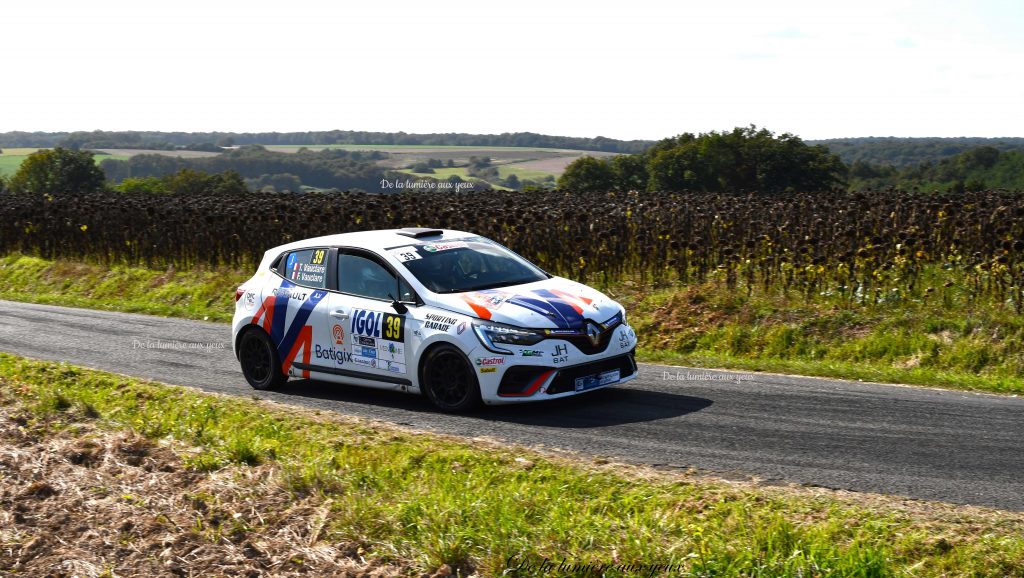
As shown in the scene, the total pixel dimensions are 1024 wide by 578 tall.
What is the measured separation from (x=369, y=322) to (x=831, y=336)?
269 inches

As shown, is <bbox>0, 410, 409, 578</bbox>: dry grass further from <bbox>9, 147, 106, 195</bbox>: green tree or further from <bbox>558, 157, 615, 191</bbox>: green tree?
<bbox>9, 147, 106, 195</bbox>: green tree

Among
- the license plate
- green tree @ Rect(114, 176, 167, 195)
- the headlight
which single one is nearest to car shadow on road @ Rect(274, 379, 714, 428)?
the license plate

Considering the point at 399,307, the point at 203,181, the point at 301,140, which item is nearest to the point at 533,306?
the point at 399,307

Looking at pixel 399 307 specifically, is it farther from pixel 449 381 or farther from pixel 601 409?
pixel 601 409

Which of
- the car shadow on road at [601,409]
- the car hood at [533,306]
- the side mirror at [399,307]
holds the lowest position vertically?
the car shadow on road at [601,409]

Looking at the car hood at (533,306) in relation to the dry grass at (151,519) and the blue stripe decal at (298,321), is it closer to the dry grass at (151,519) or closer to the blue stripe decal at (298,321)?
the blue stripe decal at (298,321)

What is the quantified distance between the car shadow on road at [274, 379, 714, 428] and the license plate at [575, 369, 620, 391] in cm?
24

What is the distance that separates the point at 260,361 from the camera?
12406 mm

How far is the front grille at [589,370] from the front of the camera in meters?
10.3

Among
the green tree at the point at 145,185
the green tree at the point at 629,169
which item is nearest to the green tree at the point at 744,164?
the green tree at the point at 629,169

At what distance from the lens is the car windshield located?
11062 mm

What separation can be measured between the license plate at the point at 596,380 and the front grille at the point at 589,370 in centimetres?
3

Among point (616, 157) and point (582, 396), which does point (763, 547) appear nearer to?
point (582, 396)

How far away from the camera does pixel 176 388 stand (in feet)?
39.4
